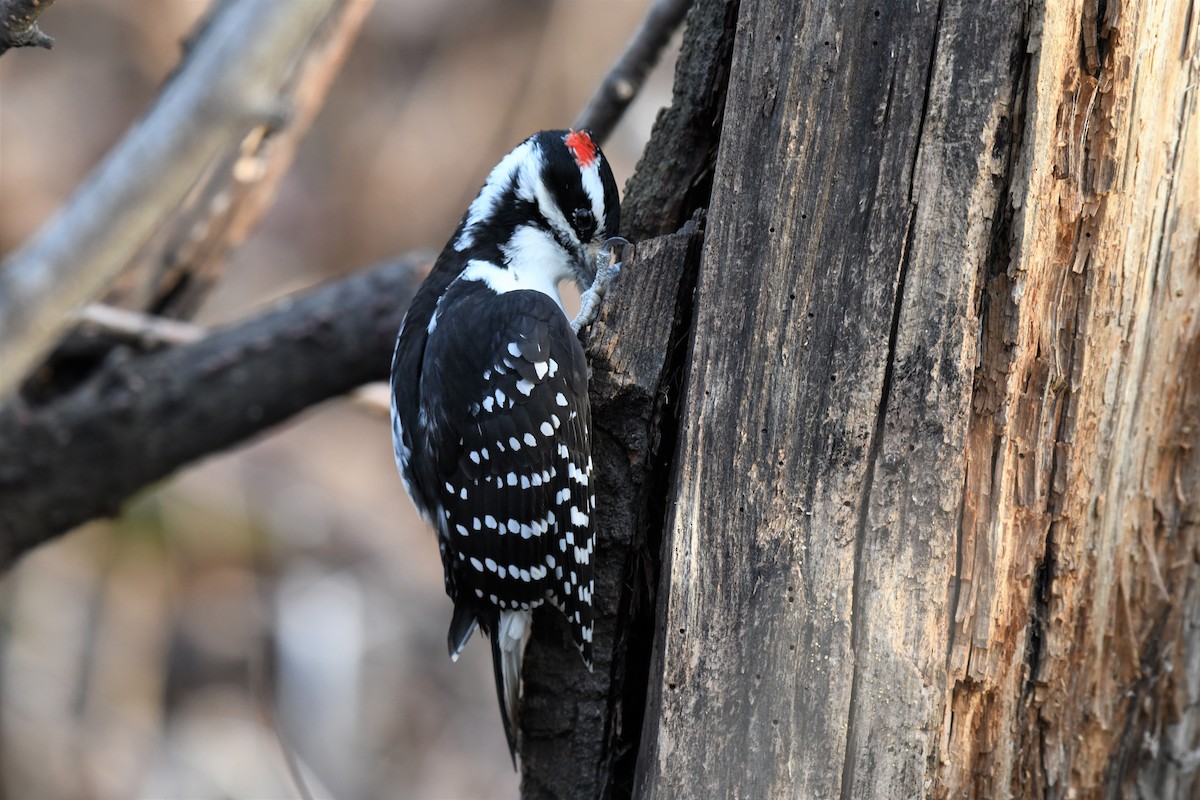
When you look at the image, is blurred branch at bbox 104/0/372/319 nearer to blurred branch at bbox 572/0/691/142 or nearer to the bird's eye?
blurred branch at bbox 572/0/691/142

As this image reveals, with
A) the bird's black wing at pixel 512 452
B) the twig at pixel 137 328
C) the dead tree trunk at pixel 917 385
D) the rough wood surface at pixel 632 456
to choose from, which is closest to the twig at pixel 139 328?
the twig at pixel 137 328

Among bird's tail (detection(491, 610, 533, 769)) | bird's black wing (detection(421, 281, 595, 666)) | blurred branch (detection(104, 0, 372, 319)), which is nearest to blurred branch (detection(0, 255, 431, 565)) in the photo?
blurred branch (detection(104, 0, 372, 319))

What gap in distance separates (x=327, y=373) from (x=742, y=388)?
1.73 meters

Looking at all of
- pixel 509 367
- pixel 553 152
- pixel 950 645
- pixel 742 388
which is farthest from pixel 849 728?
pixel 553 152

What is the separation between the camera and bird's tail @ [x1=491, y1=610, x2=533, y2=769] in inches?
98.6

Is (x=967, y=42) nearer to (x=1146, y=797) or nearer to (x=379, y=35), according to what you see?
(x=1146, y=797)

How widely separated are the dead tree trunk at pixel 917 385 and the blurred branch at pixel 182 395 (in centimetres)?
152

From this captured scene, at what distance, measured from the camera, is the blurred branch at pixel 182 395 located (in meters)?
3.25

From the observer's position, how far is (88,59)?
6781 mm

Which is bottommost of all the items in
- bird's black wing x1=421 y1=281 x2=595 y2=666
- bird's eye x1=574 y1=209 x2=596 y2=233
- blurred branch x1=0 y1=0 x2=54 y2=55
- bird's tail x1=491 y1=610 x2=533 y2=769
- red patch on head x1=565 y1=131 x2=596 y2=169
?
bird's tail x1=491 y1=610 x2=533 y2=769

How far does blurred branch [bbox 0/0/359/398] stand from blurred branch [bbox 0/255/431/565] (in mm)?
1697

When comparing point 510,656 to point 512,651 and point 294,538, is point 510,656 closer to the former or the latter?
point 512,651

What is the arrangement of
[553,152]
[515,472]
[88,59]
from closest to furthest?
[515,472]
[553,152]
[88,59]

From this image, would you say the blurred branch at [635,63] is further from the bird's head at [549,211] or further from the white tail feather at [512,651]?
the white tail feather at [512,651]
